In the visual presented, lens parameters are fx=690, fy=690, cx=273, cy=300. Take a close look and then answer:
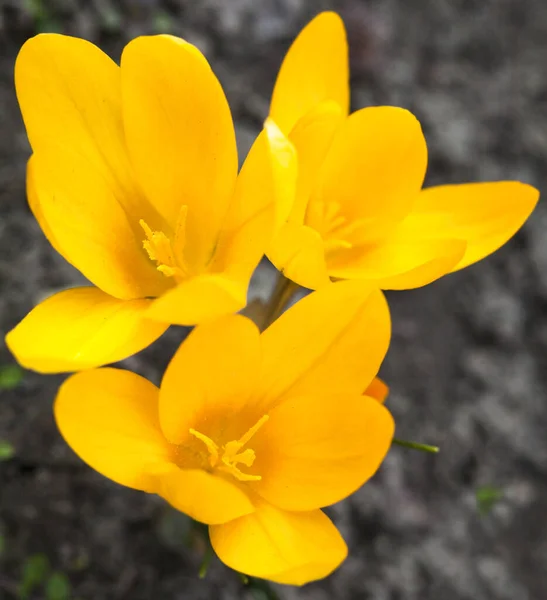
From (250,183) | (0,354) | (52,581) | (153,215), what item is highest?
(250,183)

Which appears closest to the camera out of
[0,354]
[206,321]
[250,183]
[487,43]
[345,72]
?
[206,321]

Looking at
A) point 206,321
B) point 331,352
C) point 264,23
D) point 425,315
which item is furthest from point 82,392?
point 264,23

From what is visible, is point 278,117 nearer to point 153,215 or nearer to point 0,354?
point 153,215

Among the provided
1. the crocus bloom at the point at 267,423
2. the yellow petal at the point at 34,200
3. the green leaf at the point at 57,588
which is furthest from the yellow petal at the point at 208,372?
the green leaf at the point at 57,588

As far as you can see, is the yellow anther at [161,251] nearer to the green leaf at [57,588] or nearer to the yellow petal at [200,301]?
the yellow petal at [200,301]

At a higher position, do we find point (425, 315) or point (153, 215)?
point (153, 215)

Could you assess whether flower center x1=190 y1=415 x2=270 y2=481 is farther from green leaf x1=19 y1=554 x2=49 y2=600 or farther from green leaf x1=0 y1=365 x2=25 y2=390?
green leaf x1=19 y1=554 x2=49 y2=600
